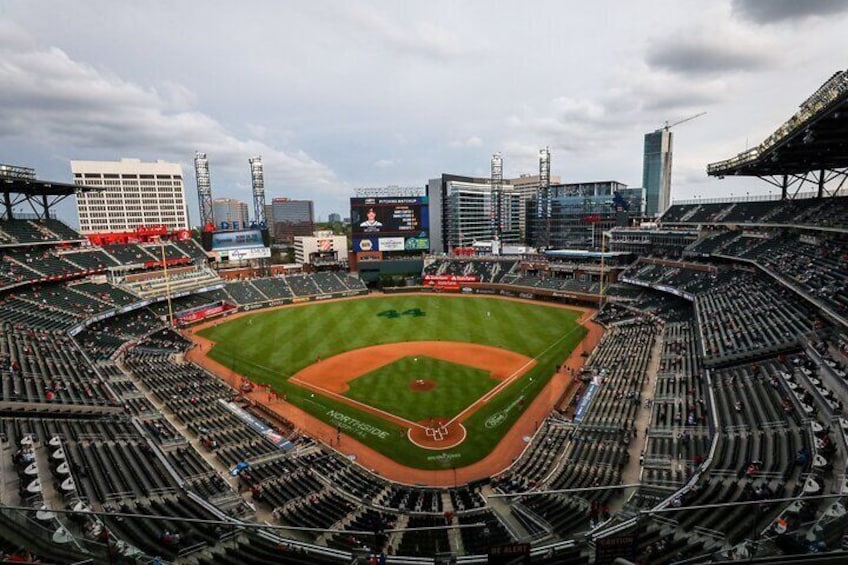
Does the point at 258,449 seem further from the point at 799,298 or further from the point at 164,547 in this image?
the point at 799,298

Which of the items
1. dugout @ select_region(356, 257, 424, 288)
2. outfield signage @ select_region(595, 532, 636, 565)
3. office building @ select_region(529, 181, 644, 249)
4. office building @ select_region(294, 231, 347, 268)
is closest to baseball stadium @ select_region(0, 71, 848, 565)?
outfield signage @ select_region(595, 532, 636, 565)

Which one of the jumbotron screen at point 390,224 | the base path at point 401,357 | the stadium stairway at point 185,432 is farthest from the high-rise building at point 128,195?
the base path at point 401,357

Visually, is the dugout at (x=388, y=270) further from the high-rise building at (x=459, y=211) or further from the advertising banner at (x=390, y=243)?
the high-rise building at (x=459, y=211)

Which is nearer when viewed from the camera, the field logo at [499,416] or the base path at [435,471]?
the base path at [435,471]

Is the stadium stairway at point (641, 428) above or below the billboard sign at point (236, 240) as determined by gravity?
below

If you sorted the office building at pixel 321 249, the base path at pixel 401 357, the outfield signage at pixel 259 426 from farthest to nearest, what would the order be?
the office building at pixel 321 249, the base path at pixel 401 357, the outfield signage at pixel 259 426

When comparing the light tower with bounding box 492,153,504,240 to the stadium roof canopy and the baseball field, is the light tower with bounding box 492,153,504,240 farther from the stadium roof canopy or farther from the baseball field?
the stadium roof canopy

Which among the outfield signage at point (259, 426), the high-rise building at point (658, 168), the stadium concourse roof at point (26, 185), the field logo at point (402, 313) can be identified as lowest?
the outfield signage at point (259, 426)
